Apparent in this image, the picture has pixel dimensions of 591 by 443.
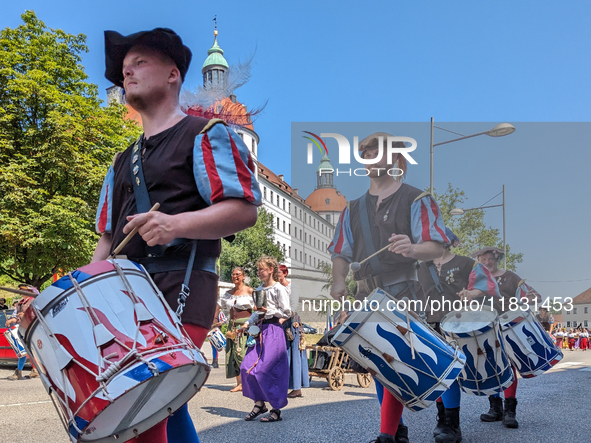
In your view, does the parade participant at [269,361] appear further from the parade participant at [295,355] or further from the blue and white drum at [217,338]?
the blue and white drum at [217,338]

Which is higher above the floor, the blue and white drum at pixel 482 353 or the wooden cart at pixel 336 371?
the blue and white drum at pixel 482 353

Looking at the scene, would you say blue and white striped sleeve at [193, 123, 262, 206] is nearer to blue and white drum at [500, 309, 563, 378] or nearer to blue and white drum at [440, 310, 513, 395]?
blue and white drum at [440, 310, 513, 395]

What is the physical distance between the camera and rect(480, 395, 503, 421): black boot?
5668mm

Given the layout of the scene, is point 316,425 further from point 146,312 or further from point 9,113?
point 9,113

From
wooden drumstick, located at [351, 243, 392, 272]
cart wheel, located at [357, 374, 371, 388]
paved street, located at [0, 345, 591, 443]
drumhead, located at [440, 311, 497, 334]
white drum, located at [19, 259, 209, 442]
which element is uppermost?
wooden drumstick, located at [351, 243, 392, 272]

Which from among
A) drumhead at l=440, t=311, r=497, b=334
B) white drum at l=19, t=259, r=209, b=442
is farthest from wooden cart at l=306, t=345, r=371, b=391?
white drum at l=19, t=259, r=209, b=442

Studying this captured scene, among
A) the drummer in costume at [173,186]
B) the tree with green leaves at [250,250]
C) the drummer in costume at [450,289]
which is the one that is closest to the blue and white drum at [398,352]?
the drummer in costume at [450,289]

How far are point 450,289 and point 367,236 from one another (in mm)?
1956

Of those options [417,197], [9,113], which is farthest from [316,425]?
[9,113]

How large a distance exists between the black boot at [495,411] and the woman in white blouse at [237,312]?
146 inches

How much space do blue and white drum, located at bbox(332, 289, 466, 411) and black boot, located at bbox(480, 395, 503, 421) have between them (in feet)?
8.29

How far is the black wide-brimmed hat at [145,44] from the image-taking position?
1992 mm

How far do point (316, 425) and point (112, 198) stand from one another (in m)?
3.97

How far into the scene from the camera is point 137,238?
6.03 ft
